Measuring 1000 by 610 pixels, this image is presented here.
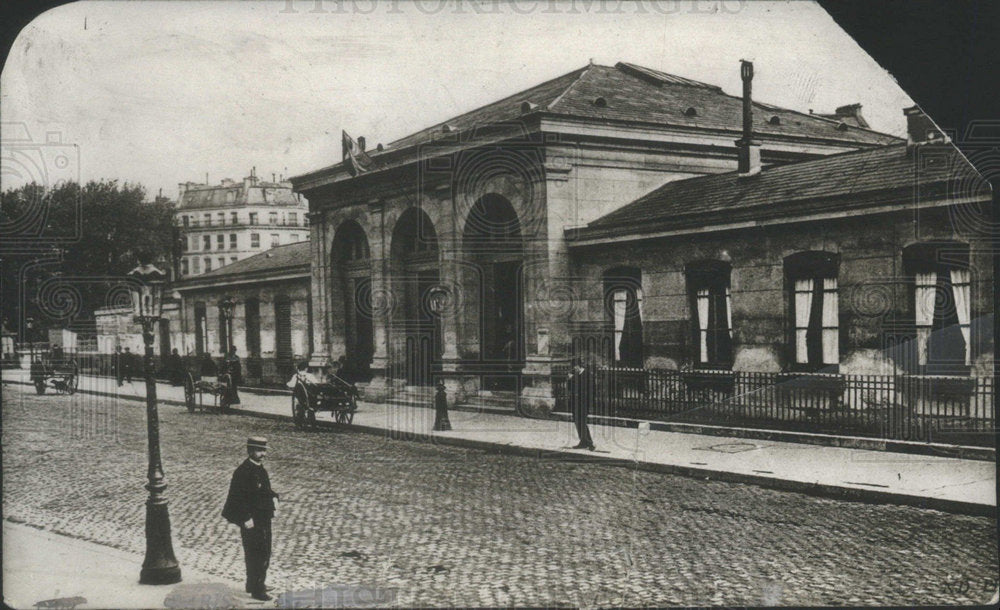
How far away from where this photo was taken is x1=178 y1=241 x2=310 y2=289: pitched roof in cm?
942

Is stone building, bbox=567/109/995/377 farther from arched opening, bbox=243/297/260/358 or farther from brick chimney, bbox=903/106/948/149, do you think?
arched opening, bbox=243/297/260/358

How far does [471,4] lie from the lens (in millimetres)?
8234

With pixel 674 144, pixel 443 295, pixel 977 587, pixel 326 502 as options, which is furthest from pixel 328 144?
pixel 674 144

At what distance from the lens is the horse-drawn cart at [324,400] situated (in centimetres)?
1004

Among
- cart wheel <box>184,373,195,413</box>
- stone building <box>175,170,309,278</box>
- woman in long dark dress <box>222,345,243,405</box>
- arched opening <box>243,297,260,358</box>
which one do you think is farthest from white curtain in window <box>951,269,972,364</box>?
cart wheel <box>184,373,195,413</box>

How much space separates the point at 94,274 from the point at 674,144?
12.5 m

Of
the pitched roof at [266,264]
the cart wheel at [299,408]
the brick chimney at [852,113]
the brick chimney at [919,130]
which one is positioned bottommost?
the cart wheel at [299,408]

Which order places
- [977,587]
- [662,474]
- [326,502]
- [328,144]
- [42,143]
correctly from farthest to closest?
[662,474] < [326,502] < [328,144] < [42,143] < [977,587]

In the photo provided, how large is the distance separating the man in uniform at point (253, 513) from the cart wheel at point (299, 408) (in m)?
2.25

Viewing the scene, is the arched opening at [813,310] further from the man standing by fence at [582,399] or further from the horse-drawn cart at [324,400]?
the horse-drawn cart at [324,400]

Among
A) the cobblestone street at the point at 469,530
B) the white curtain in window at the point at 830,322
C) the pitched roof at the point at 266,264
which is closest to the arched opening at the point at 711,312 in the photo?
the white curtain in window at the point at 830,322

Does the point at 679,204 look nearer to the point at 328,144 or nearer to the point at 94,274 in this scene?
the point at 328,144

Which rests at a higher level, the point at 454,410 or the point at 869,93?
the point at 869,93

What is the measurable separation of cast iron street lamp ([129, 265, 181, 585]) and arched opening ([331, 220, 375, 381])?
312 centimetres
